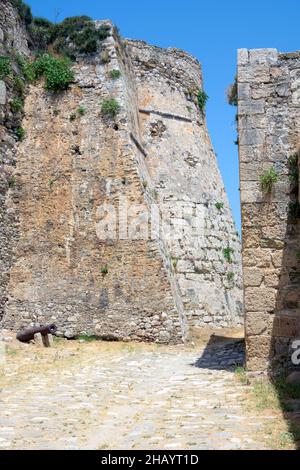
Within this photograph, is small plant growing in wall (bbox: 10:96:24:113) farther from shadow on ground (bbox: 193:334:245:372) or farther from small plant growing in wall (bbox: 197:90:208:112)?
shadow on ground (bbox: 193:334:245:372)

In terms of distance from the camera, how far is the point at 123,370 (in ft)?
34.2

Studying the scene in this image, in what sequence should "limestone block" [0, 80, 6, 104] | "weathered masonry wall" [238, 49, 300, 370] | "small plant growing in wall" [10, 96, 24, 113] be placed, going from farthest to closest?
"small plant growing in wall" [10, 96, 24, 113], "limestone block" [0, 80, 6, 104], "weathered masonry wall" [238, 49, 300, 370]

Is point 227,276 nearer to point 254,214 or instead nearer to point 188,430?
Answer: point 254,214

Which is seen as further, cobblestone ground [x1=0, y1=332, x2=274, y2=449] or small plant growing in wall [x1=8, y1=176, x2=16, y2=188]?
small plant growing in wall [x1=8, y1=176, x2=16, y2=188]

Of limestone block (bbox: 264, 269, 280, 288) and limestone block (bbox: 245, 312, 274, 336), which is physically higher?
limestone block (bbox: 264, 269, 280, 288)

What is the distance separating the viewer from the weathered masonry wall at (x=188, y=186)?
16.6 metres

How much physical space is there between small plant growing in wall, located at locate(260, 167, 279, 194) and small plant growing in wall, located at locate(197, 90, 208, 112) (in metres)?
11.8

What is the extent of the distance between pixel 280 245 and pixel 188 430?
4151 mm

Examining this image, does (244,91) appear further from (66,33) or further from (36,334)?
(66,33)

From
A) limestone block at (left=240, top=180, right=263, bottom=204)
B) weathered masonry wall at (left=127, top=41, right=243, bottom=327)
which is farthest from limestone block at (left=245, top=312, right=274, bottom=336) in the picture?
weathered masonry wall at (left=127, top=41, right=243, bottom=327)

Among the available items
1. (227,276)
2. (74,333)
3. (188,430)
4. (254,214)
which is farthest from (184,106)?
(188,430)

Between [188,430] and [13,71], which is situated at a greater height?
[13,71]

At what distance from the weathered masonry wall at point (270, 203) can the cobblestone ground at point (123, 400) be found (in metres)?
1.04

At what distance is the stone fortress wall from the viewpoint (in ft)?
47.0
